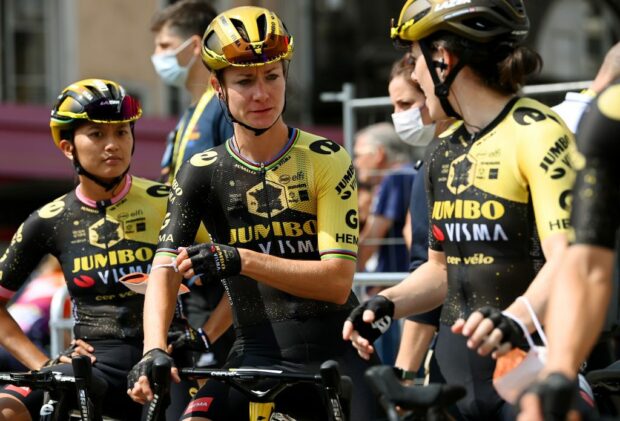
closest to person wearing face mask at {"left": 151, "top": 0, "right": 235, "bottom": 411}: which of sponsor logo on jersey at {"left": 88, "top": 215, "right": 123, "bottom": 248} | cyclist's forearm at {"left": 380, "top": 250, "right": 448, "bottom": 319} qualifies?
sponsor logo on jersey at {"left": 88, "top": 215, "right": 123, "bottom": 248}

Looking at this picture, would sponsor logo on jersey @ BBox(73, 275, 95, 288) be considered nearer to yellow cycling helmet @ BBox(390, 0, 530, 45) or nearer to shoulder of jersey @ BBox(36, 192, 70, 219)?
shoulder of jersey @ BBox(36, 192, 70, 219)

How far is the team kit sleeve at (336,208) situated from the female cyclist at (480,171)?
1.28 feet

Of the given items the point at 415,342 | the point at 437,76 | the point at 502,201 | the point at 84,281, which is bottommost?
the point at 415,342

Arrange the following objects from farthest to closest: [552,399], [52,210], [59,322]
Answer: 1. [59,322]
2. [52,210]
3. [552,399]

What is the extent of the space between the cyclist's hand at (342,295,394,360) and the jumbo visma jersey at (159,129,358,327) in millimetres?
515

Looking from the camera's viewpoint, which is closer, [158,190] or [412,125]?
[158,190]

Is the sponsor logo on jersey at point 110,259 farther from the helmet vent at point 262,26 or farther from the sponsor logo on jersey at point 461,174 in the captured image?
the sponsor logo on jersey at point 461,174

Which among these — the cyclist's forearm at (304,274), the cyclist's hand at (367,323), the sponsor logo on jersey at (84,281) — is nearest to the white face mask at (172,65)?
the sponsor logo on jersey at (84,281)

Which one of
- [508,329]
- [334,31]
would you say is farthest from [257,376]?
[334,31]

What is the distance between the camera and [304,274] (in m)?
4.76

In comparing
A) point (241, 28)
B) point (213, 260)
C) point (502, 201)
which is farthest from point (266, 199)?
point (502, 201)

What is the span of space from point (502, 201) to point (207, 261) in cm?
106

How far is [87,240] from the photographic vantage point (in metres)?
5.96

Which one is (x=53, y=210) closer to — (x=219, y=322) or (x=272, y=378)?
(x=219, y=322)
